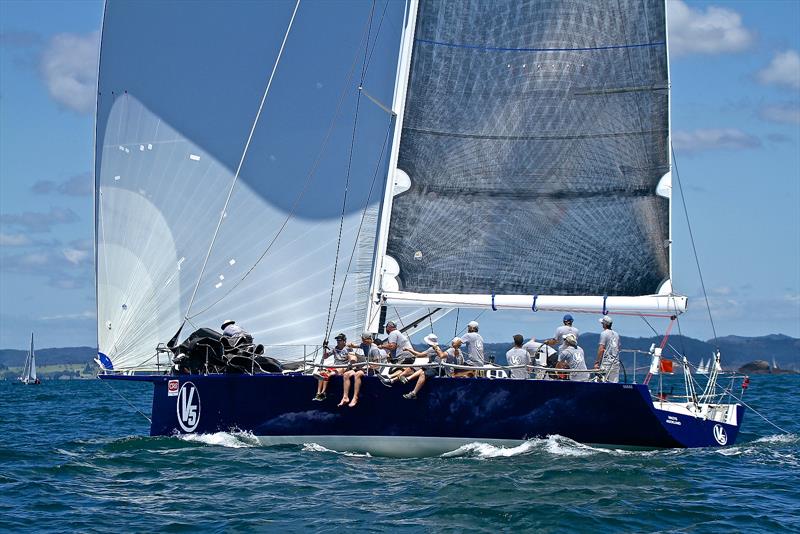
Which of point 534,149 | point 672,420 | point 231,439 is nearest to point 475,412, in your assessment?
point 672,420

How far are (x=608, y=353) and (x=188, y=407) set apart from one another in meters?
5.73

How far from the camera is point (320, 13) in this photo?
18031 millimetres

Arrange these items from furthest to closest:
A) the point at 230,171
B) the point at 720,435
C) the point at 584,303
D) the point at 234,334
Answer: the point at 230,171 < the point at 234,334 < the point at 720,435 < the point at 584,303

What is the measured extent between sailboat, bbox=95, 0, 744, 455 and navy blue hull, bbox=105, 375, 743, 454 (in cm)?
3

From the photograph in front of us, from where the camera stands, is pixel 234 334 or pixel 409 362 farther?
pixel 234 334

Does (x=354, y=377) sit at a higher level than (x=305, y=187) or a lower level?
lower

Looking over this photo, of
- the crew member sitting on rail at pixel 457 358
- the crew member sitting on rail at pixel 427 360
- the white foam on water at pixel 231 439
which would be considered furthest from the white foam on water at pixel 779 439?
the white foam on water at pixel 231 439

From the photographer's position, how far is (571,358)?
14469 mm

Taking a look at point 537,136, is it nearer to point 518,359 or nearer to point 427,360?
point 518,359

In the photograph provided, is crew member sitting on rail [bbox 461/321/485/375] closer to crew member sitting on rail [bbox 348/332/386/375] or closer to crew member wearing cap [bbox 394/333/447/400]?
crew member wearing cap [bbox 394/333/447/400]

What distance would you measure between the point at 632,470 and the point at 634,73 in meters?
5.49

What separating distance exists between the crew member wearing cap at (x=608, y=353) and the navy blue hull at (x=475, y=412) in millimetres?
636

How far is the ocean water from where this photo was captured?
34.5 ft

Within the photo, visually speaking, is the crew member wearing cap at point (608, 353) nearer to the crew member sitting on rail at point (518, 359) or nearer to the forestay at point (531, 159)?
the forestay at point (531, 159)
